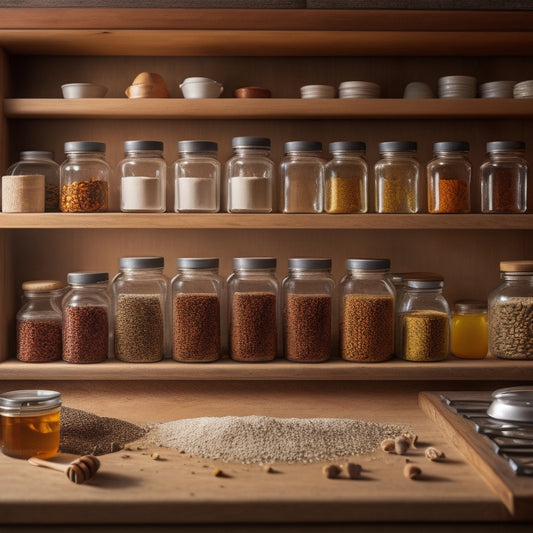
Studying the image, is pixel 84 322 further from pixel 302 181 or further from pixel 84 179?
pixel 302 181

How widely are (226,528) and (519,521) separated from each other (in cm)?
47

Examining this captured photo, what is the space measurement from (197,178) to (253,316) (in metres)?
0.37

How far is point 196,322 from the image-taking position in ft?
5.52

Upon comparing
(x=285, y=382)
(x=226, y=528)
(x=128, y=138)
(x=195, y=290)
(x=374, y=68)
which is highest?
(x=374, y=68)

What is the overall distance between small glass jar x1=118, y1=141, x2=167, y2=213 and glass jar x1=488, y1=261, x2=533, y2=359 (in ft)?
2.87

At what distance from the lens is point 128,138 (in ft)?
6.23

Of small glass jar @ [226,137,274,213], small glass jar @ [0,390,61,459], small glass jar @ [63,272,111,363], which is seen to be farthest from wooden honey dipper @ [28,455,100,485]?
small glass jar @ [226,137,274,213]

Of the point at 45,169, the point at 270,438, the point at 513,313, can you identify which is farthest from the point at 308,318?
the point at 45,169

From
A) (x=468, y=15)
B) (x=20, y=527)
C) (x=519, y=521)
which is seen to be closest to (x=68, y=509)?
(x=20, y=527)

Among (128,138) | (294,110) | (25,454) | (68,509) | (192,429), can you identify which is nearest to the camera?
(68,509)

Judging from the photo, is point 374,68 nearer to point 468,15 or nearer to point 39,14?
point 468,15

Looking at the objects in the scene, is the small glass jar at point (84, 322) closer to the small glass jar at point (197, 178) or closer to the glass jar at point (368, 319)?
the small glass jar at point (197, 178)

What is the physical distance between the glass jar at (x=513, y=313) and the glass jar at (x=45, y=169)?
1.15 m

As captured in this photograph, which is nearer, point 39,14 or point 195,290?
point 39,14
